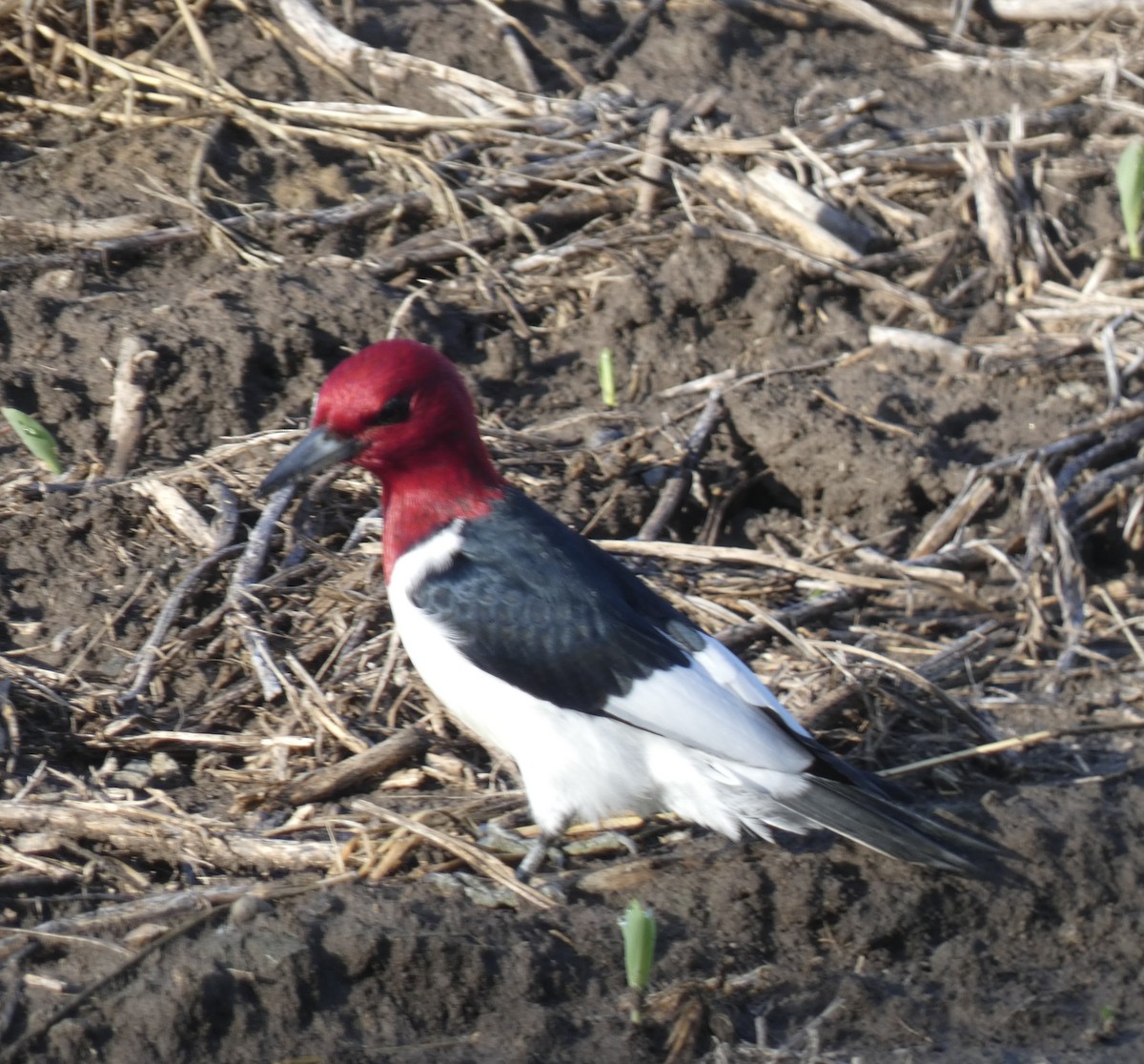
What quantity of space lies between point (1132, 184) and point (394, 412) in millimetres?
3019

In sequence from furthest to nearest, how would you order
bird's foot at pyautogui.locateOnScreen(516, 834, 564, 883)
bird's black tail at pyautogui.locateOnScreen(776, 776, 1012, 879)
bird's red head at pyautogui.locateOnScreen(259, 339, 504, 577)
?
bird's red head at pyautogui.locateOnScreen(259, 339, 504, 577)
bird's foot at pyautogui.locateOnScreen(516, 834, 564, 883)
bird's black tail at pyautogui.locateOnScreen(776, 776, 1012, 879)

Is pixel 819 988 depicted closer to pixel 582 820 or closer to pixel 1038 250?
pixel 582 820

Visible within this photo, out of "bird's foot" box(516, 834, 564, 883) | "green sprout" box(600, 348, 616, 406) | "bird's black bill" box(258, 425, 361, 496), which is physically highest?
"bird's black bill" box(258, 425, 361, 496)

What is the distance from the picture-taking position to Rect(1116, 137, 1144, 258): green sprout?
5582 millimetres

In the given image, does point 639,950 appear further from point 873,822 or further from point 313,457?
point 313,457

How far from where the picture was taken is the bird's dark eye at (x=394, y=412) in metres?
3.95

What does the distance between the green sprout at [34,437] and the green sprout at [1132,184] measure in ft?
12.0

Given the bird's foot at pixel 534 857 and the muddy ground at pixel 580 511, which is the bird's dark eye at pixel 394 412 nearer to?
the muddy ground at pixel 580 511

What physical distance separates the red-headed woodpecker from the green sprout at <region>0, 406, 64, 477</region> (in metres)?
1.07

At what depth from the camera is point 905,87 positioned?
685 cm

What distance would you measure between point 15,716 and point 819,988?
6.86 ft

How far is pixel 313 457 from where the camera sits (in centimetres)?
397

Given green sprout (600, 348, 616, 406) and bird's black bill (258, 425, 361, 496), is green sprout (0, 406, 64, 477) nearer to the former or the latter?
bird's black bill (258, 425, 361, 496)

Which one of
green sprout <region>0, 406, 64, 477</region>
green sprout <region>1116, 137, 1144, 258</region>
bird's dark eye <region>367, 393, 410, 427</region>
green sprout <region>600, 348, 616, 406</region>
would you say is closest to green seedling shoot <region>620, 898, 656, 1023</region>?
bird's dark eye <region>367, 393, 410, 427</region>
